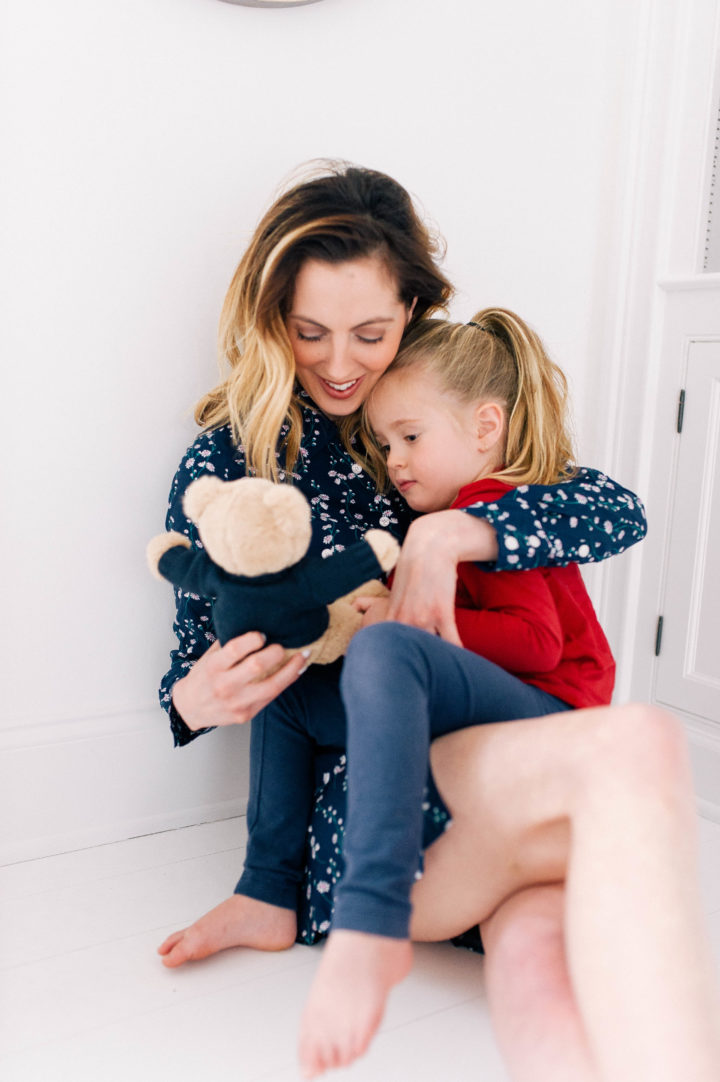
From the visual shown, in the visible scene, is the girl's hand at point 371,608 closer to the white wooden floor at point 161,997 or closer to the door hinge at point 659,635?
the white wooden floor at point 161,997

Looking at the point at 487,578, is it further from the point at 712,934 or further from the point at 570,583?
the point at 712,934

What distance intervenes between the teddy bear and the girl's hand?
0.27 ft

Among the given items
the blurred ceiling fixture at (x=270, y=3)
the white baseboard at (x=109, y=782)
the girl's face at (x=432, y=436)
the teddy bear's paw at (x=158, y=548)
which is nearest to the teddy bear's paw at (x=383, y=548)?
the teddy bear's paw at (x=158, y=548)

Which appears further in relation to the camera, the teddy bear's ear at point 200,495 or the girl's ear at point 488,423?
the girl's ear at point 488,423

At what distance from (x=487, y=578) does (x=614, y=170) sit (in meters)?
1.02

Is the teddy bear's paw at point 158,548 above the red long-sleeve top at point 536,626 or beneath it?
above

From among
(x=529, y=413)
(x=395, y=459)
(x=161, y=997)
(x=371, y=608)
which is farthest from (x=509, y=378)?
(x=161, y=997)

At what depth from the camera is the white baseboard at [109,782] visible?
52.2 inches

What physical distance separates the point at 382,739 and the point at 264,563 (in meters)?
0.22

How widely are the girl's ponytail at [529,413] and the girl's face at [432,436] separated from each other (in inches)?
1.4

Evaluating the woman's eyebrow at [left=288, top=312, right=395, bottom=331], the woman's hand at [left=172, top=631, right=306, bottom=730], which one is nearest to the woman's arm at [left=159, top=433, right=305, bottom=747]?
the woman's hand at [left=172, top=631, right=306, bottom=730]

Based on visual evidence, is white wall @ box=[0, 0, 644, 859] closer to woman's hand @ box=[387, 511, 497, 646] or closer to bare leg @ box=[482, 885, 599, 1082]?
woman's hand @ box=[387, 511, 497, 646]

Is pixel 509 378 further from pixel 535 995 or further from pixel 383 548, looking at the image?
pixel 535 995

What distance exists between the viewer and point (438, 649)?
34.4 inches
